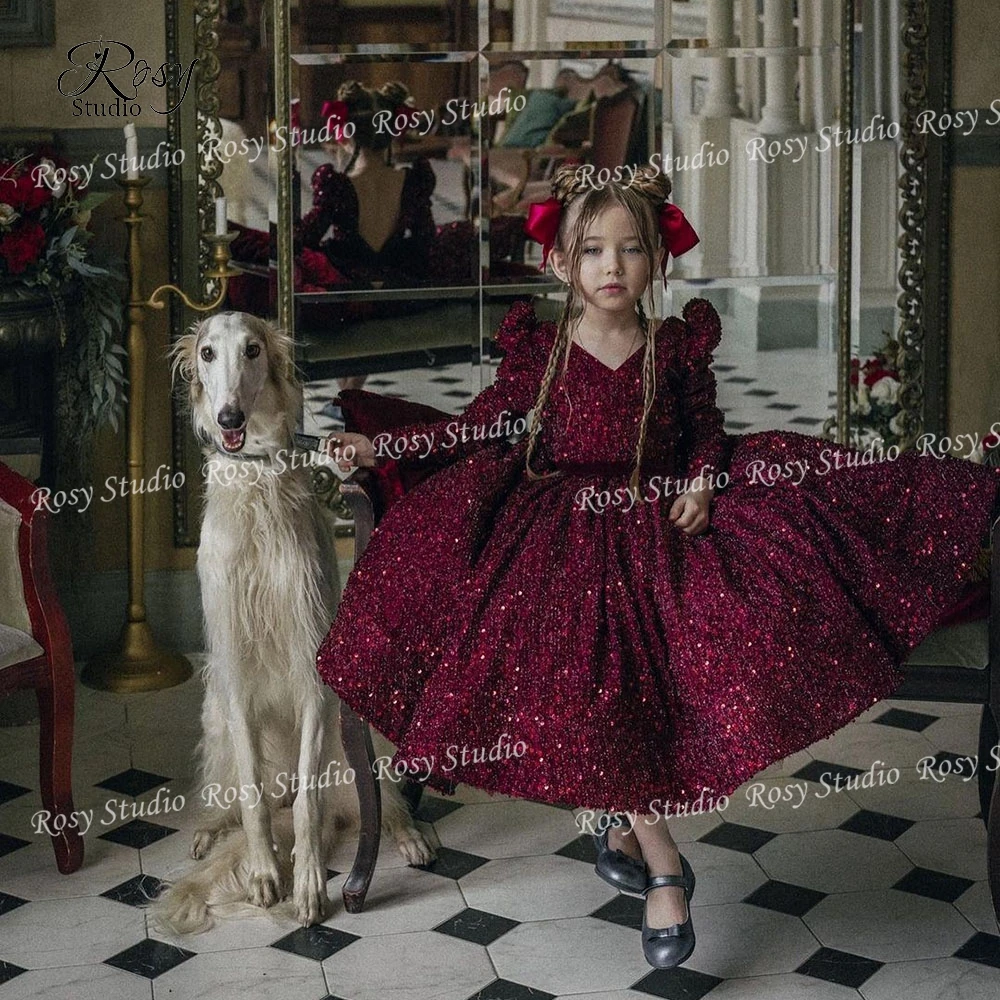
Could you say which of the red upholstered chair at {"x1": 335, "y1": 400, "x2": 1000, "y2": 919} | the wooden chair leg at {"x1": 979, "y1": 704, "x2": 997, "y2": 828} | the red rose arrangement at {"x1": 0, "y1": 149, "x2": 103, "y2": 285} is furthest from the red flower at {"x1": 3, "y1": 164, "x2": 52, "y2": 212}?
the wooden chair leg at {"x1": 979, "y1": 704, "x2": 997, "y2": 828}

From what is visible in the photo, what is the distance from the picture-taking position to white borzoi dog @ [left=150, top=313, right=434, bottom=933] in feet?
9.93

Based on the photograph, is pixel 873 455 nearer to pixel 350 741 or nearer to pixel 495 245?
pixel 350 741

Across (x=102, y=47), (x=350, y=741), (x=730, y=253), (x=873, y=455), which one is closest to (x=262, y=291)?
(x=102, y=47)

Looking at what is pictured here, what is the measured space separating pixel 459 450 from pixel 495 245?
1.34m

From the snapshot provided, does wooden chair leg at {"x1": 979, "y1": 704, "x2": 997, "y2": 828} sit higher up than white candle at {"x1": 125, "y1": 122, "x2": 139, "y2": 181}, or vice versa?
white candle at {"x1": 125, "y1": 122, "x2": 139, "y2": 181}

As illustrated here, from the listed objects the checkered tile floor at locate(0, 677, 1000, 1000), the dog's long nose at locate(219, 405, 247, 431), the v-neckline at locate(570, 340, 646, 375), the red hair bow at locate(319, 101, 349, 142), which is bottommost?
the checkered tile floor at locate(0, 677, 1000, 1000)

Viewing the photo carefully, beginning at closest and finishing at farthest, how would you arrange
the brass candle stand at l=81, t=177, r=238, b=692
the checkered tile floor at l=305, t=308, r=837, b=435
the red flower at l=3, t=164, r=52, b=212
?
the red flower at l=3, t=164, r=52, b=212
the brass candle stand at l=81, t=177, r=238, b=692
the checkered tile floor at l=305, t=308, r=837, b=435

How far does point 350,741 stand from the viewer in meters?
3.11

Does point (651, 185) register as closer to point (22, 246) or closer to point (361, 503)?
point (361, 503)

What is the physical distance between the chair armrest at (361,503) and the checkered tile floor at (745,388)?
1320 mm

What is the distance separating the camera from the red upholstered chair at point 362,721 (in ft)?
9.45

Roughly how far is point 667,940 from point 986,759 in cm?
91

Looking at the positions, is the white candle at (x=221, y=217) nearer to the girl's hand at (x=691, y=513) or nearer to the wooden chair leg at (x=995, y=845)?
the girl's hand at (x=691, y=513)

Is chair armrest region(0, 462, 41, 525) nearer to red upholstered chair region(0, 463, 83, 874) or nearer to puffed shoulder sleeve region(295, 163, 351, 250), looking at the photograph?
red upholstered chair region(0, 463, 83, 874)
